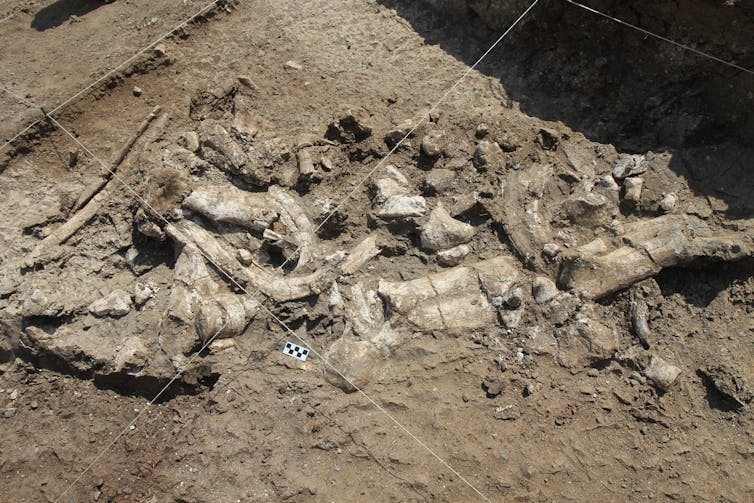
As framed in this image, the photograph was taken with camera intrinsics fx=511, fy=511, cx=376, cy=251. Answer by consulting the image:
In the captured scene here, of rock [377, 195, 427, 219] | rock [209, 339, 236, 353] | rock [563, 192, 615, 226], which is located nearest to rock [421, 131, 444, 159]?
rock [377, 195, 427, 219]

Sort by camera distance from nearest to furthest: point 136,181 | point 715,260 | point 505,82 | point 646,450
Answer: point 646,450 → point 715,260 → point 136,181 → point 505,82

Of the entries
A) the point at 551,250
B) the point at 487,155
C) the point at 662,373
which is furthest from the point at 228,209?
the point at 662,373

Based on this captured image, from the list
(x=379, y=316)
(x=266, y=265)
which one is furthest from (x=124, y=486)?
(x=379, y=316)

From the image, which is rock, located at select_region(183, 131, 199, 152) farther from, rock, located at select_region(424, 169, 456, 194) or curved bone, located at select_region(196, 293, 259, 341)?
rock, located at select_region(424, 169, 456, 194)

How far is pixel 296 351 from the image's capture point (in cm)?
372

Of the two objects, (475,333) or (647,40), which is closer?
(475,333)

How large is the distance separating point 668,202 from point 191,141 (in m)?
3.83

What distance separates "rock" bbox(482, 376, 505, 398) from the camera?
3.45m

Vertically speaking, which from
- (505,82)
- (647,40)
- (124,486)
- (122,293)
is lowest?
(124,486)

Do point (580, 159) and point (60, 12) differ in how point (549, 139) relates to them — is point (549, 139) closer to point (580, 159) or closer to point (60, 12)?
point (580, 159)

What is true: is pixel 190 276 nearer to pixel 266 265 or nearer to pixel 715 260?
pixel 266 265

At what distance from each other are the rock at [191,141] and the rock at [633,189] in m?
3.48

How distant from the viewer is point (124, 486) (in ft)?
11.2

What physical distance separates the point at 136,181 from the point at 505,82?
11.0ft
